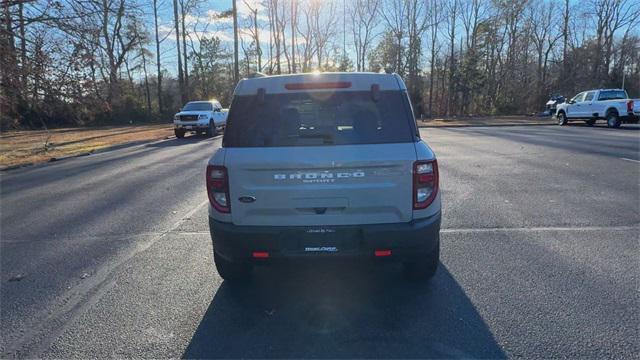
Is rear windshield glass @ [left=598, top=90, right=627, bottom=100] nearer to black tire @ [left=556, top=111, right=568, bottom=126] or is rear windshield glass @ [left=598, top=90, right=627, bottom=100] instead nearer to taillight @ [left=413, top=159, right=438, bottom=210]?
black tire @ [left=556, top=111, right=568, bottom=126]

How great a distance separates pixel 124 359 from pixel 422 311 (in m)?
2.24

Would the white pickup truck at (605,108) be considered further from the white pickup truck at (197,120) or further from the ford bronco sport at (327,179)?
the ford bronco sport at (327,179)

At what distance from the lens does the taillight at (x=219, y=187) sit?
3457mm

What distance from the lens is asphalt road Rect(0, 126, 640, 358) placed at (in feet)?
10.2

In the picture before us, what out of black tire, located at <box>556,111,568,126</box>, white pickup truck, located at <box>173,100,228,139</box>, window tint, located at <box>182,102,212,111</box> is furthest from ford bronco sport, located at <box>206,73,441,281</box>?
Result: black tire, located at <box>556,111,568,126</box>

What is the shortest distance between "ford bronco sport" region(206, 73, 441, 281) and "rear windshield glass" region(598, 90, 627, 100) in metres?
24.1

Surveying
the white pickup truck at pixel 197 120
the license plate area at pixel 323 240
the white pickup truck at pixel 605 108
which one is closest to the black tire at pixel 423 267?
the license plate area at pixel 323 240

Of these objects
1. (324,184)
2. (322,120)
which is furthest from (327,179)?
(322,120)

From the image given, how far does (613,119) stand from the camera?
71.7 feet

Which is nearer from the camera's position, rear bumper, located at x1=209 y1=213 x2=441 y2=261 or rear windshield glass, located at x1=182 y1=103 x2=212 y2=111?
rear bumper, located at x1=209 y1=213 x2=441 y2=261

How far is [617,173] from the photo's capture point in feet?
31.3

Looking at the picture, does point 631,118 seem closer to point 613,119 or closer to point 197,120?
point 613,119

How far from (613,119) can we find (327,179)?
2374 centimetres

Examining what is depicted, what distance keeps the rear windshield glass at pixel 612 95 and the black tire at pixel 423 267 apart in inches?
936
